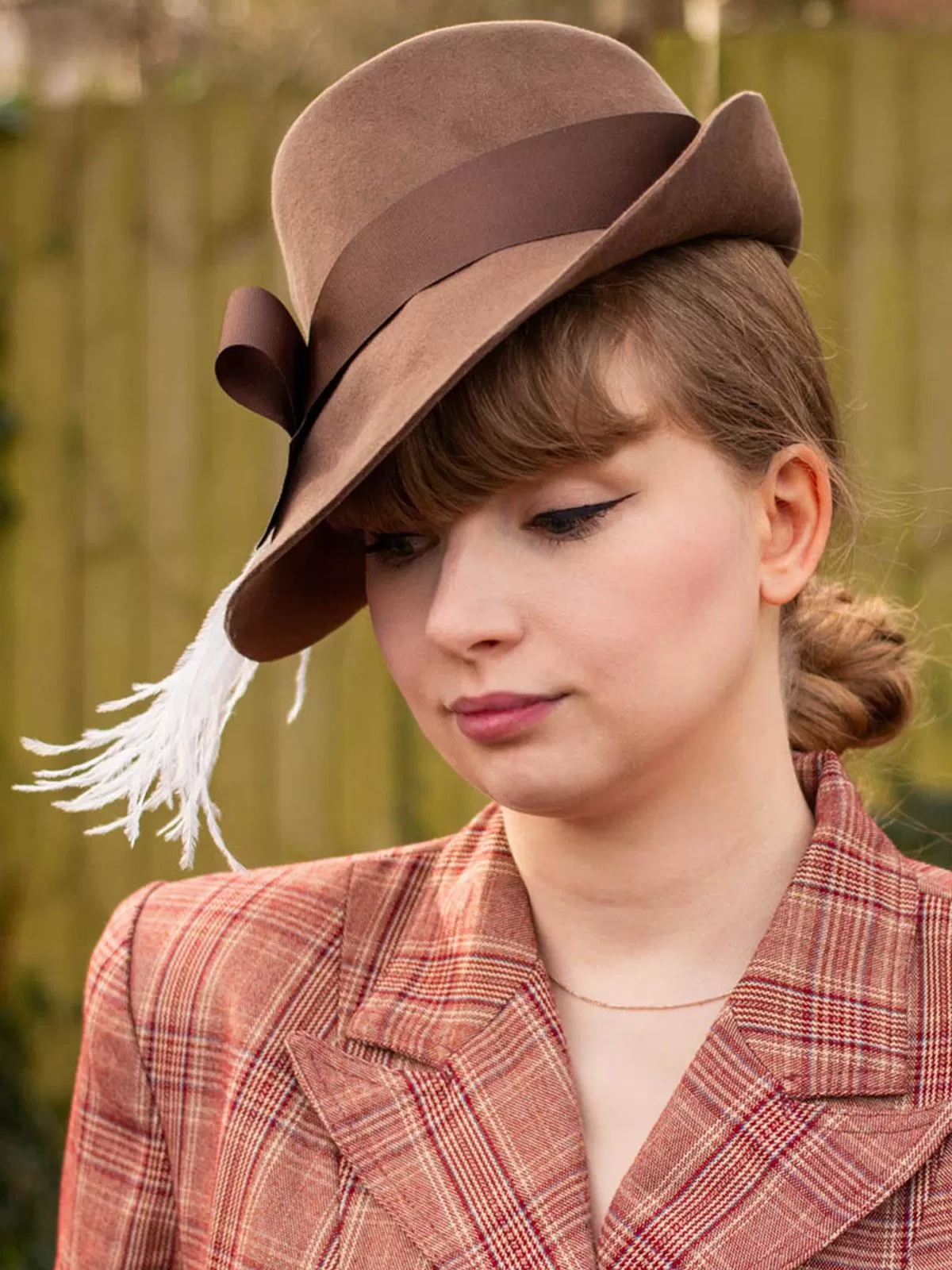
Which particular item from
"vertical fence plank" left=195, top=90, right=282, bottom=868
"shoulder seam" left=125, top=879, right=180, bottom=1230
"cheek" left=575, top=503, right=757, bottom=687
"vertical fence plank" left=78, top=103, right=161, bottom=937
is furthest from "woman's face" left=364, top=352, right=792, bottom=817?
"vertical fence plank" left=78, top=103, right=161, bottom=937

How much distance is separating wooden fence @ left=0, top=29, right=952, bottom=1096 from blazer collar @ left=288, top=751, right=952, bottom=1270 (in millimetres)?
1749

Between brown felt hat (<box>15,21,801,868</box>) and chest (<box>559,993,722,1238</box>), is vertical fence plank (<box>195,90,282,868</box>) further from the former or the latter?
chest (<box>559,993,722,1238</box>)

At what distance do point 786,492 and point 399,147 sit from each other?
46 cm

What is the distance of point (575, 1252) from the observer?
54.0 inches

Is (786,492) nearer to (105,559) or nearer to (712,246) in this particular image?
(712,246)

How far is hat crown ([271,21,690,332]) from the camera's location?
4.63 ft

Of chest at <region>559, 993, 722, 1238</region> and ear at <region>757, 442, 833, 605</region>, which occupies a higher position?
ear at <region>757, 442, 833, 605</region>


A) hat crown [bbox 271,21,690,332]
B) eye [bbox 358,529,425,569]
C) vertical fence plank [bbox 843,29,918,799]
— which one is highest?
vertical fence plank [bbox 843,29,918,799]

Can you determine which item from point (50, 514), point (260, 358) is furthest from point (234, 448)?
point (260, 358)

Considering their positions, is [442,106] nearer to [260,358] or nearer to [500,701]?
[260,358]

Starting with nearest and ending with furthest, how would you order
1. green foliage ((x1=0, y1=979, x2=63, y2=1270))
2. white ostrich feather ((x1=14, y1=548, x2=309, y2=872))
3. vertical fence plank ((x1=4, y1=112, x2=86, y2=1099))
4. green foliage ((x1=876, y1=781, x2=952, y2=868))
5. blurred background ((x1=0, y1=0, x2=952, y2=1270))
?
white ostrich feather ((x1=14, y1=548, x2=309, y2=872))
green foliage ((x1=876, y1=781, x2=952, y2=868))
green foliage ((x1=0, y1=979, x2=63, y2=1270))
blurred background ((x1=0, y1=0, x2=952, y2=1270))
vertical fence plank ((x1=4, y1=112, x2=86, y2=1099))

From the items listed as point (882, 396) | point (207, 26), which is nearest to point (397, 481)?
point (882, 396)

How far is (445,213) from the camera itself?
138 centimetres

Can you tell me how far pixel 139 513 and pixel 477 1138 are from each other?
2.23m
